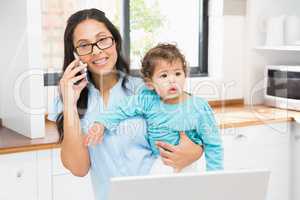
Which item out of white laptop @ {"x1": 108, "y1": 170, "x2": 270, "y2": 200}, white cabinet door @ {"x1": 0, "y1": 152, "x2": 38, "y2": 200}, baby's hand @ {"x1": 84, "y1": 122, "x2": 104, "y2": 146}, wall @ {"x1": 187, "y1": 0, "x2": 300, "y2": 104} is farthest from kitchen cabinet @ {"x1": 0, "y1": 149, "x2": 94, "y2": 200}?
wall @ {"x1": 187, "y1": 0, "x2": 300, "y2": 104}

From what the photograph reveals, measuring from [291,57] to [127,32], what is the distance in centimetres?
163

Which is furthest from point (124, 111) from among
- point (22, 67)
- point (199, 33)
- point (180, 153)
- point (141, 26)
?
point (199, 33)

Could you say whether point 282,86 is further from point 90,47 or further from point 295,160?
point 90,47

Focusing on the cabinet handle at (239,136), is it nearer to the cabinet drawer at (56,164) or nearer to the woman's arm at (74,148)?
the cabinet drawer at (56,164)

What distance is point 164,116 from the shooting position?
4.26 feet

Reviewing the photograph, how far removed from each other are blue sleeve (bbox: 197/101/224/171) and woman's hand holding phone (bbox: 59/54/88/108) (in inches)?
14.4

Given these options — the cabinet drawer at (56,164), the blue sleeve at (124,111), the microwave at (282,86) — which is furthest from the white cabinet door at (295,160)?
the blue sleeve at (124,111)

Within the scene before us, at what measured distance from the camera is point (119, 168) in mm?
1285

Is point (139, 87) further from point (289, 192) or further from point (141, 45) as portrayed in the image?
point (289, 192)

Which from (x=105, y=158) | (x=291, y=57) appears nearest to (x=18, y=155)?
(x=105, y=158)

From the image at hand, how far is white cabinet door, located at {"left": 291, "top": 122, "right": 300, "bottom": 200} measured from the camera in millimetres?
2482

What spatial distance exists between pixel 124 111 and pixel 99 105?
7 centimetres

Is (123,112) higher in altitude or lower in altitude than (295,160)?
higher

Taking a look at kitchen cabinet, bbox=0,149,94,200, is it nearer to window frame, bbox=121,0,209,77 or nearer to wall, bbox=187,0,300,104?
window frame, bbox=121,0,209,77
